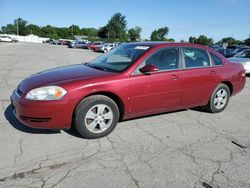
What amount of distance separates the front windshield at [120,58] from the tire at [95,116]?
26.8 inches

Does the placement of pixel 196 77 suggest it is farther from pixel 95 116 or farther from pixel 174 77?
pixel 95 116

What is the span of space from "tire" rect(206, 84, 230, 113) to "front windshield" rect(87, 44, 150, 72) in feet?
6.50

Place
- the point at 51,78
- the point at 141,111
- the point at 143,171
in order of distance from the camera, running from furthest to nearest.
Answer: the point at 141,111 → the point at 51,78 → the point at 143,171

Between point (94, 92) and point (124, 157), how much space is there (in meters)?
1.09

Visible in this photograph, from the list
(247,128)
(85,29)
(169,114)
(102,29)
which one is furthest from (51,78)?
(85,29)

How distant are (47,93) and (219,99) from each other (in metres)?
3.83

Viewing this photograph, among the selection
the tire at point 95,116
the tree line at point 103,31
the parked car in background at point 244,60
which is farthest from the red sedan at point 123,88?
the tree line at point 103,31

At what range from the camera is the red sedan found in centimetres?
371

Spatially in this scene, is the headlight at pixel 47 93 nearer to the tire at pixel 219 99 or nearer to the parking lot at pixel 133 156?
the parking lot at pixel 133 156

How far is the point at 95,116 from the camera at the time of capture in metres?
3.96

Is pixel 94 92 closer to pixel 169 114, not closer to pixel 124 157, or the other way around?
pixel 124 157

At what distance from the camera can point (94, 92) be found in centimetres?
388

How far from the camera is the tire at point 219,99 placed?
5.52 metres

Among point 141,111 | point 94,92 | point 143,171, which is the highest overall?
point 94,92
